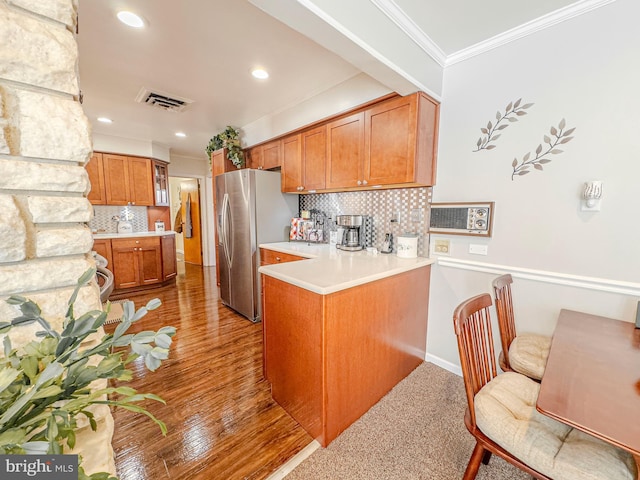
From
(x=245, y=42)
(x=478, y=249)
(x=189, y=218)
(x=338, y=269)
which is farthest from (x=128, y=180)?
(x=478, y=249)

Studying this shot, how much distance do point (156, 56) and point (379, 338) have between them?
2716 mm

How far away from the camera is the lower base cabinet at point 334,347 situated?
148 centimetres

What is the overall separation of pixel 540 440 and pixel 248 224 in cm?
278

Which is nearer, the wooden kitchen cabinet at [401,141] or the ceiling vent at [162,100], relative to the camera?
the wooden kitchen cabinet at [401,141]

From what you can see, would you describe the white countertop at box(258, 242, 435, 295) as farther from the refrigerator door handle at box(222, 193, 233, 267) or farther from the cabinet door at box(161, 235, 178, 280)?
the cabinet door at box(161, 235, 178, 280)

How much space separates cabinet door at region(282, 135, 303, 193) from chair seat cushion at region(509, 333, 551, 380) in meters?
2.28

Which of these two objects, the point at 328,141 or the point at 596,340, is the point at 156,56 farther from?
the point at 596,340

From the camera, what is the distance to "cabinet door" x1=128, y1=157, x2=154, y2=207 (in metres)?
4.55

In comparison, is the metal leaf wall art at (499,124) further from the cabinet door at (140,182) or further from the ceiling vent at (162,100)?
the cabinet door at (140,182)

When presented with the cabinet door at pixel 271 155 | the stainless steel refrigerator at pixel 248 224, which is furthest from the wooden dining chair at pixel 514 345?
the cabinet door at pixel 271 155

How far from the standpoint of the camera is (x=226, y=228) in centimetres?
337

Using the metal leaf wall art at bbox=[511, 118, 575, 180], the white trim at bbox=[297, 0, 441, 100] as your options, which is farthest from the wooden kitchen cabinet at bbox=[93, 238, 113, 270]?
the metal leaf wall art at bbox=[511, 118, 575, 180]

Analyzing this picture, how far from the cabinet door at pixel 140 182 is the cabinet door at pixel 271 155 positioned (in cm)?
255

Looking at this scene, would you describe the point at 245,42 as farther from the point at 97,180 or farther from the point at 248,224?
the point at 97,180
